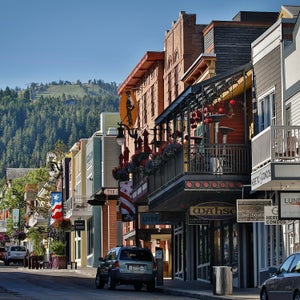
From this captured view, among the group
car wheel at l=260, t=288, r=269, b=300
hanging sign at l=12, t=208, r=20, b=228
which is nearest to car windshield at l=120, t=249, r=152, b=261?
car wheel at l=260, t=288, r=269, b=300

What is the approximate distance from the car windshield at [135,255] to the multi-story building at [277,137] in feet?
14.0

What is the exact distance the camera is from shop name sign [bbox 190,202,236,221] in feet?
117

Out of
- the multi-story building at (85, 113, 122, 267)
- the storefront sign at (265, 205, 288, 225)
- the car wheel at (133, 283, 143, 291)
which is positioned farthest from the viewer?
the multi-story building at (85, 113, 122, 267)

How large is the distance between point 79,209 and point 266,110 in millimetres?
42850

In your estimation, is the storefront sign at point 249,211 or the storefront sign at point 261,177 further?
the storefront sign at point 249,211

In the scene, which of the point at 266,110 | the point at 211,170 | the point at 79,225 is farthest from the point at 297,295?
the point at 79,225

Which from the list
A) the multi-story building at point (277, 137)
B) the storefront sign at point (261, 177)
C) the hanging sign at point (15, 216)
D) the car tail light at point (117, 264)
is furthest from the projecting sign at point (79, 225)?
the storefront sign at point (261, 177)

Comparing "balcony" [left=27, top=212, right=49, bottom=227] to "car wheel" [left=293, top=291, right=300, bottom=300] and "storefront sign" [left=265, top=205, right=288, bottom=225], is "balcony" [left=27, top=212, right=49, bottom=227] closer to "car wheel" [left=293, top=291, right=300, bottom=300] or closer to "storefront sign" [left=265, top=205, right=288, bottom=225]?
"storefront sign" [left=265, top=205, right=288, bottom=225]

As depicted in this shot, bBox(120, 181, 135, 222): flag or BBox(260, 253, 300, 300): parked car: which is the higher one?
BBox(120, 181, 135, 222): flag

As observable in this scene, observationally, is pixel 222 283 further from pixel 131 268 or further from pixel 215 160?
pixel 131 268

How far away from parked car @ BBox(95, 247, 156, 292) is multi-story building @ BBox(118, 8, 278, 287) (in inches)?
85.4

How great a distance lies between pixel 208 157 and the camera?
3475 centimetres

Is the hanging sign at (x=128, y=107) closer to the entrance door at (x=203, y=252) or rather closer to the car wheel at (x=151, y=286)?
the entrance door at (x=203, y=252)

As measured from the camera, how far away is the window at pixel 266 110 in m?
34.0
